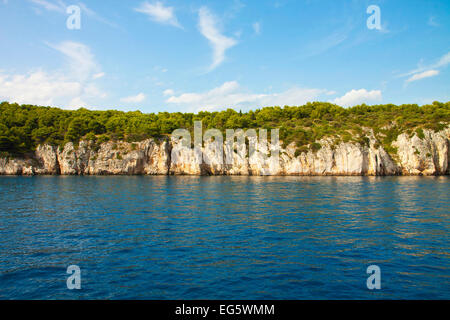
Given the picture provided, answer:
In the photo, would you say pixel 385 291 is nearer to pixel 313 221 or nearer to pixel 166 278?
pixel 166 278

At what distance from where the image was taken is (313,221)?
24.5m

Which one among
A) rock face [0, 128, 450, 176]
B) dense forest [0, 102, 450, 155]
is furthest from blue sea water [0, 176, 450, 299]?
dense forest [0, 102, 450, 155]

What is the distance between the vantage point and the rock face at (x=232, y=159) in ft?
287

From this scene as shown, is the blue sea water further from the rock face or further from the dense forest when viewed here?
the dense forest

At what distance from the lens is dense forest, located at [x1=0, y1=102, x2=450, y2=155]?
95.8 meters

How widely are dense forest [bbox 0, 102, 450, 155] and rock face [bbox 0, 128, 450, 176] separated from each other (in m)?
3.35

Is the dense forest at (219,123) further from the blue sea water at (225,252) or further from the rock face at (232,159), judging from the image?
the blue sea water at (225,252)

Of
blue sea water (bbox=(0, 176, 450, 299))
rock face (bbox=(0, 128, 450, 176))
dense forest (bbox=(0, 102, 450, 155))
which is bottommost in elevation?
blue sea water (bbox=(0, 176, 450, 299))

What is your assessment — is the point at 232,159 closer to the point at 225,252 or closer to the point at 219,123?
the point at 219,123

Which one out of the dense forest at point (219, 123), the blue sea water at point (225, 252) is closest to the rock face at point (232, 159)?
the dense forest at point (219, 123)

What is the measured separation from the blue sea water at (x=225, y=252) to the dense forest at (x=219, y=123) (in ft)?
230

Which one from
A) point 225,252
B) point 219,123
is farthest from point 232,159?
point 225,252

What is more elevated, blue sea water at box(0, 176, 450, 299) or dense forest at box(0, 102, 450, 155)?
dense forest at box(0, 102, 450, 155)

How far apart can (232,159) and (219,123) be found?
92.9 ft
